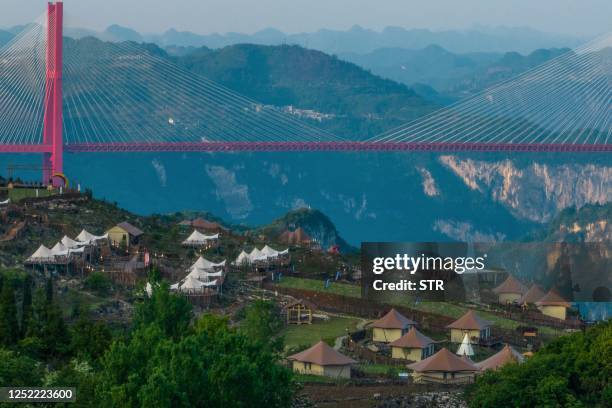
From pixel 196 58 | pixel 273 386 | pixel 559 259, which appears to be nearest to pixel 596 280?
pixel 559 259

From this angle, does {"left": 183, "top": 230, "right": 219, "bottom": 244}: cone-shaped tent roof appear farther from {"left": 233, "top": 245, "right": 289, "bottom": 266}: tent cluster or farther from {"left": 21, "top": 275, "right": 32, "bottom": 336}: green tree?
{"left": 21, "top": 275, "right": 32, "bottom": 336}: green tree

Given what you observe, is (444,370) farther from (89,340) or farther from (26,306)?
(26,306)

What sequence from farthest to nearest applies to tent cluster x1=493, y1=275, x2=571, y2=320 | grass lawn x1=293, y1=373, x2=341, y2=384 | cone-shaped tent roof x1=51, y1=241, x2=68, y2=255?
tent cluster x1=493, y1=275, x2=571, y2=320 < cone-shaped tent roof x1=51, y1=241, x2=68, y2=255 < grass lawn x1=293, y1=373, x2=341, y2=384

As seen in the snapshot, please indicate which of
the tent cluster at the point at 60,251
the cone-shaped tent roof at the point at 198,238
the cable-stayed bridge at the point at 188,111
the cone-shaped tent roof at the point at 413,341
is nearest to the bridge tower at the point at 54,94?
the cable-stayed bridge at the point at 188,111

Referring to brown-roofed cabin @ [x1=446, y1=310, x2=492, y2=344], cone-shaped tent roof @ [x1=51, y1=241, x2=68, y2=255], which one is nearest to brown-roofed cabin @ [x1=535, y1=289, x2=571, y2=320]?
brown-roofed cabin @ [x1=446, y1=310, x2=492, y2=344]

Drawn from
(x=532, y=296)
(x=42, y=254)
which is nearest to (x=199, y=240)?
(x=42, y=254)

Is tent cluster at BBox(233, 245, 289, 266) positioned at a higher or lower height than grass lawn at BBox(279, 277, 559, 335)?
higher

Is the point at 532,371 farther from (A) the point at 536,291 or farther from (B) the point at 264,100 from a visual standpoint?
(B) the point at 264,100
